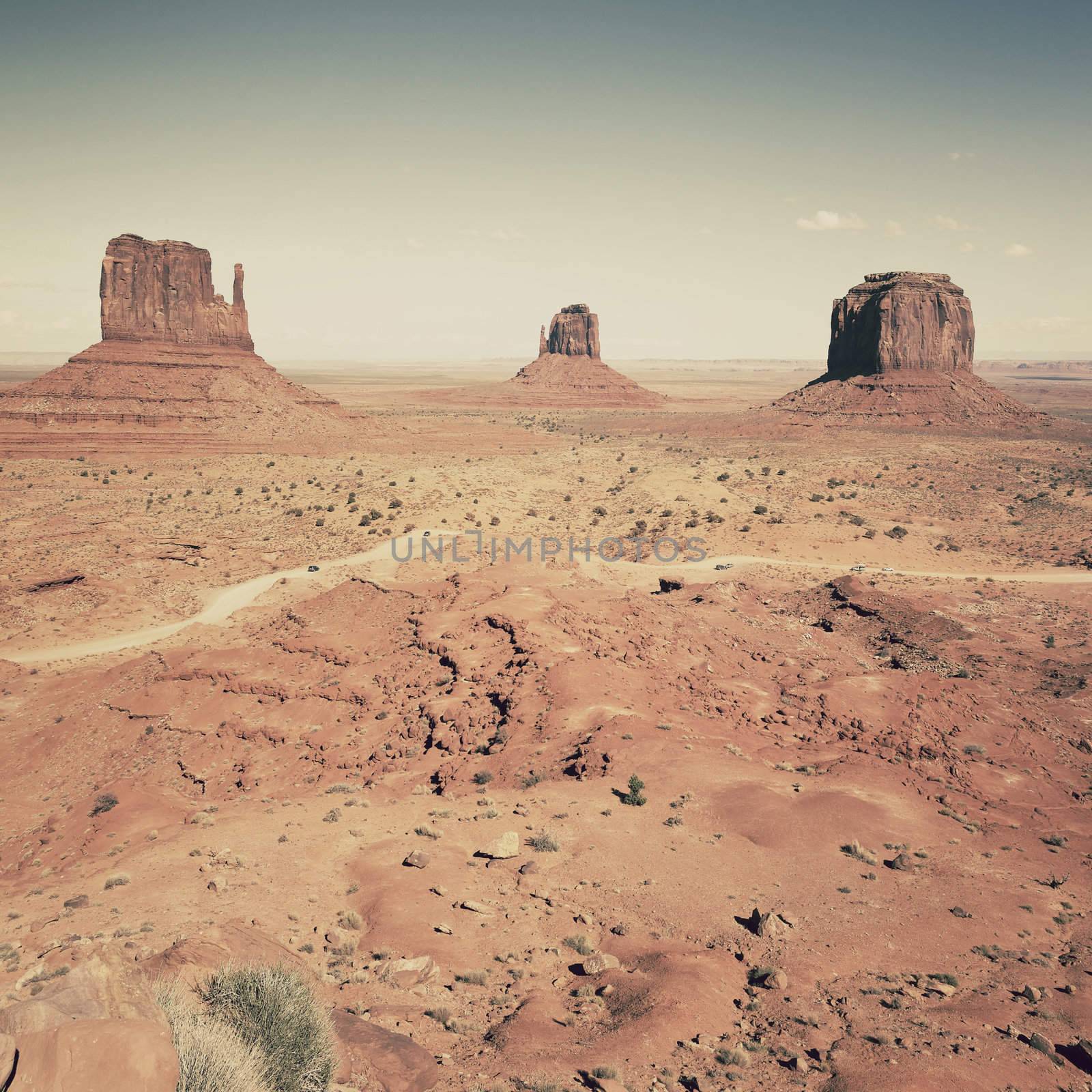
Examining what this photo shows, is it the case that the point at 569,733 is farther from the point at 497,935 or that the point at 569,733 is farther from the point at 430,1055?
the point at 430,1055

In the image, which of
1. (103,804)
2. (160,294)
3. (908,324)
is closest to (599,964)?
(103,804)

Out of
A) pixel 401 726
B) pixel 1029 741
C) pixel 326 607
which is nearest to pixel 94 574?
pixel 326 607

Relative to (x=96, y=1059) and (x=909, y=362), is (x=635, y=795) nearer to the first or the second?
(x=96, y=1059)

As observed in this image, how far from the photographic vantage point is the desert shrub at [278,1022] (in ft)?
Result: 30.0

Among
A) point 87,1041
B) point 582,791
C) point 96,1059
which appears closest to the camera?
point 96,1059

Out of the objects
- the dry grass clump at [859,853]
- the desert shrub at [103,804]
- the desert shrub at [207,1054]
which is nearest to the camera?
the desert shrub at [207,1054]

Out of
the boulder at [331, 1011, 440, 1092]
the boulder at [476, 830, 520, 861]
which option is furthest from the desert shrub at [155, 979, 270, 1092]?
the boulder at [476, 830, 520, 861]

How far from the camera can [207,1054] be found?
324 inches

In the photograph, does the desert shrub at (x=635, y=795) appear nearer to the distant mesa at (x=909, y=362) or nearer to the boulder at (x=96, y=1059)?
the boulder at (x=96, y=1059)

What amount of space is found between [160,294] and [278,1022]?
109259mm

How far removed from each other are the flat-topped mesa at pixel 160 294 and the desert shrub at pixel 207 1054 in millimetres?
107912

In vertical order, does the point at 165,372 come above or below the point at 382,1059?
above

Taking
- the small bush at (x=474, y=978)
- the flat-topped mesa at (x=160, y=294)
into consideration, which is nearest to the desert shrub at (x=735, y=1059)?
the small bush at (x=474, y=978)

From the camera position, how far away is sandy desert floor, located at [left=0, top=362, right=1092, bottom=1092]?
39.5ft
